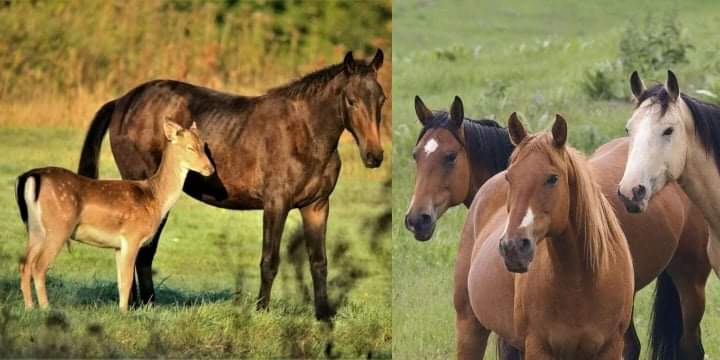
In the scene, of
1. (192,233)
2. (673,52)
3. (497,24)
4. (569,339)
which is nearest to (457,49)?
(497,24)

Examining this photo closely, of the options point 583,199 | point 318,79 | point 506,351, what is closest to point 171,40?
point 318,79

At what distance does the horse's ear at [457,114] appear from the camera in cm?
938

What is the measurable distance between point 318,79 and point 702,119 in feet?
7.85

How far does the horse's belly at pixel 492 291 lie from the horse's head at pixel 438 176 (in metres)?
0.43

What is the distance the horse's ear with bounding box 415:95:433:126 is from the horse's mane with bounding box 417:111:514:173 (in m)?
0.12

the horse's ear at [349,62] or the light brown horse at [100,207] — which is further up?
the horse's ear at [349,62]

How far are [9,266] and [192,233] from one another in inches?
44.3

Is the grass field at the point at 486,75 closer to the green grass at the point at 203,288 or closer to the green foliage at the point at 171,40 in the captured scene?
the green grass at the point at 203,288

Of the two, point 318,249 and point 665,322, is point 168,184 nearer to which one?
point 318,249

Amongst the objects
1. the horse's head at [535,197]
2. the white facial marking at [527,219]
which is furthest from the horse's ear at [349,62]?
the white facial marking at [527,219]

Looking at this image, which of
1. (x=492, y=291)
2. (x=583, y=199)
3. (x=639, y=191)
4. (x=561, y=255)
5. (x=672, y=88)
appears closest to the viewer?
(x=583, y=199)

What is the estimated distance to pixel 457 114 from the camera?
9391 millimetres

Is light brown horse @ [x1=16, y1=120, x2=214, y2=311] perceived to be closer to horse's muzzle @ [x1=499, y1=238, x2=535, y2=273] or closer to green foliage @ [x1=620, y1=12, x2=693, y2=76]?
horse's muzzle @ [x1=499, y1=238, x2=535, y2=273]

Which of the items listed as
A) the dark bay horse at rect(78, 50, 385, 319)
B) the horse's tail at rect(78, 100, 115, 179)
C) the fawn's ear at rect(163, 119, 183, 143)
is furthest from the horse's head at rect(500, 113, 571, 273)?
the horse's tail at rect(78, 100, 115, 179)
